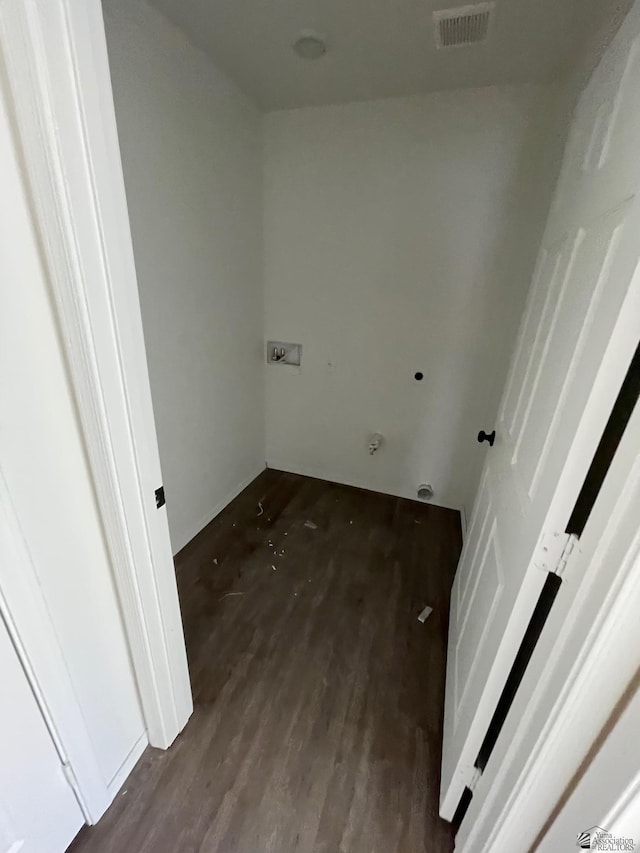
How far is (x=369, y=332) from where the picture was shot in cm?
264

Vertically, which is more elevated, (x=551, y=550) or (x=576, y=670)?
(x=551, y=550)

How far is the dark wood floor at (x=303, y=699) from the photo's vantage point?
1.20 metres

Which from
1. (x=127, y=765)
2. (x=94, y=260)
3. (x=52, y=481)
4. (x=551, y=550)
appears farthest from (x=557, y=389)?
(x=127, y=765)

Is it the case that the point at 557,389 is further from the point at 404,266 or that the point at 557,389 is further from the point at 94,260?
the point at 404,266

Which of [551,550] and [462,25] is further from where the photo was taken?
[462,25]

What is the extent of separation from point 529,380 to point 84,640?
4.97 ft

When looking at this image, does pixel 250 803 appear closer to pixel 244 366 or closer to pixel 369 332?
pixel 244 366

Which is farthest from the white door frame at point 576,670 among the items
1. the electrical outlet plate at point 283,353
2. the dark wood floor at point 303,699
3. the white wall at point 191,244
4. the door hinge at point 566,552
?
the electrical outlet plate at point 283,353

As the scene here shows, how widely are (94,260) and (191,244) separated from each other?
4.49ft


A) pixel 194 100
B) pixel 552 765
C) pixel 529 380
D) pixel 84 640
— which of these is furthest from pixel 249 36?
pixel 552 765

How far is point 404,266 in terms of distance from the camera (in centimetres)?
243

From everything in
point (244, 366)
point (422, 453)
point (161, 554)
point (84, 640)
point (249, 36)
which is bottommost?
point (422, 453)

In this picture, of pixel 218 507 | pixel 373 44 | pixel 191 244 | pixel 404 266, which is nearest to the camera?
pixel 373 44

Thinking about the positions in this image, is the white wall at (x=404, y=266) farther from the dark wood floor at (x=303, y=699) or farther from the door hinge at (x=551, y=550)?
the door hinge at (x=551, y=550)
